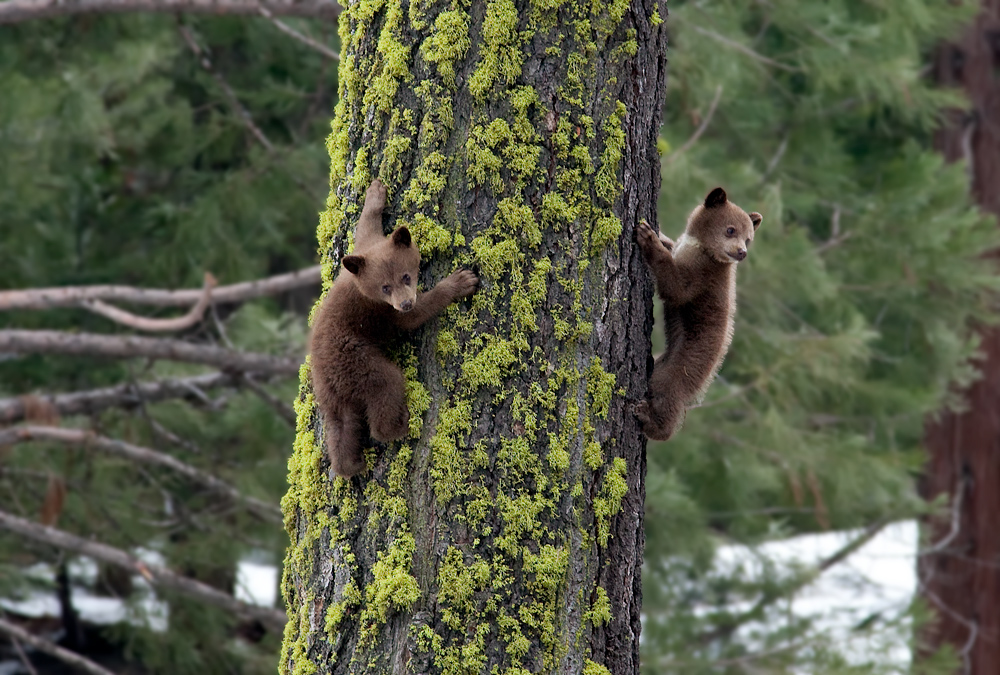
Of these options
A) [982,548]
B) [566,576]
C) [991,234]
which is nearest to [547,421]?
[566,576]

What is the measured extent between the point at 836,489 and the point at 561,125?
535 centimetres

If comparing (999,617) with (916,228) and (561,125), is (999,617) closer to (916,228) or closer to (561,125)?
(916,228)

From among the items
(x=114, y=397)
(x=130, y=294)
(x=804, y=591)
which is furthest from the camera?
(x=804, y=591)

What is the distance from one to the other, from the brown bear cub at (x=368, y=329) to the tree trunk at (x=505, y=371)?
0.04 metres

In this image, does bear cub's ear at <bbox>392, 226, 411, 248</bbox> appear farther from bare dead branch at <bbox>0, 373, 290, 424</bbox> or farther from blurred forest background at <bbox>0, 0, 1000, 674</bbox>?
bare dead branch at <bbox>0, 373, 290, 424</bbox>

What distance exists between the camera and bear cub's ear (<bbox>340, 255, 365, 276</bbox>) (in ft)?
6.91

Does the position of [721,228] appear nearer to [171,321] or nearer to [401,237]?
[401,237]

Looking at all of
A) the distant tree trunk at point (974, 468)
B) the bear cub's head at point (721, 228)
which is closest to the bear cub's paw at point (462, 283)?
the bear cub's head at point (721, 228)

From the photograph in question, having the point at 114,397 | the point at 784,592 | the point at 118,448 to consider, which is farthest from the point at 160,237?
Result: the point at 784,592

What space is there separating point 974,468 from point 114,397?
7.65 meters

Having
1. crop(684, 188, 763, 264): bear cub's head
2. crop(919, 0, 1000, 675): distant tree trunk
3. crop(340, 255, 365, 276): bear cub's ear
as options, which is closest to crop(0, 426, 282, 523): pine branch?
crop(340, 255, 365, 276): bear cub's ear

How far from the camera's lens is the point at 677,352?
99.6 inches

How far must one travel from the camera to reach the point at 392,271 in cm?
199

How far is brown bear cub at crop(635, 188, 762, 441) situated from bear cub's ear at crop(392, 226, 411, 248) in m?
0.61
